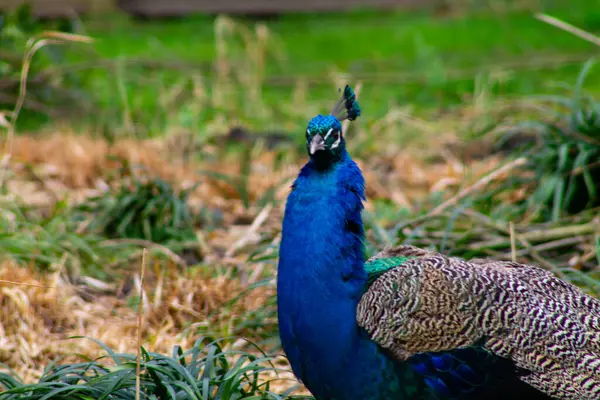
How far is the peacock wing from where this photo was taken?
2.51 metres

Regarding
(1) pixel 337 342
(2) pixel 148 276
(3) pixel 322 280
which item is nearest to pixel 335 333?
(1) pixel 337 342

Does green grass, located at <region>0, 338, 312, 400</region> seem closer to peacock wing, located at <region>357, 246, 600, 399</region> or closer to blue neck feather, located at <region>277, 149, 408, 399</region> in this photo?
blue neck feather, located at <region>277, 149, 408, 399</region>

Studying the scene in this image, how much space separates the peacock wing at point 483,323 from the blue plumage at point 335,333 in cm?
3

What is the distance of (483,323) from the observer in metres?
2.53

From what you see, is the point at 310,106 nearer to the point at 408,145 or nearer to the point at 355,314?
the point at 408,145

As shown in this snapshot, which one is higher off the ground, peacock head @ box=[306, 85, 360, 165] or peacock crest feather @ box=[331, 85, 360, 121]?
peacock crest feather @ box=[331, 85, 360, 121]

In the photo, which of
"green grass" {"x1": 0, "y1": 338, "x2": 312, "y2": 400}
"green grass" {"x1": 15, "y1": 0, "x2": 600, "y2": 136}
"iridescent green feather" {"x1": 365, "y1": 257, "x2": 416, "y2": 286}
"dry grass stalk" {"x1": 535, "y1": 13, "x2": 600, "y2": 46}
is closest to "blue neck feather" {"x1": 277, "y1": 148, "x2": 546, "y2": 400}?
"iridescent green feather" {"x1": 365, "y1": 257, "x2": 416, "y2": 286}

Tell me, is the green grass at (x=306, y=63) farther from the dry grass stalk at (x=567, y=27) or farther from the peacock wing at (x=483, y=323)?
the peacock wing at (x=483, y=323)

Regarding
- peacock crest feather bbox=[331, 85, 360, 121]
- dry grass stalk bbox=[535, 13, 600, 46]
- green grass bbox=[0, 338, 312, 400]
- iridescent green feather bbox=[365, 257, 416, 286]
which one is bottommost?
green grass bbox=[0, 338, 312, 400]

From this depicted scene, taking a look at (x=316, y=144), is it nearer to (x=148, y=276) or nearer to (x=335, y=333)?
(x=335, y=333)

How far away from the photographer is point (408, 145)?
19.3ft

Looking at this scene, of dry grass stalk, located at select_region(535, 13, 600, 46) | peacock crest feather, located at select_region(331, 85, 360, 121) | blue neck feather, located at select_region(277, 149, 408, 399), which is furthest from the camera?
dry grass stalk, located at select_region(535, 13, 600, 46)

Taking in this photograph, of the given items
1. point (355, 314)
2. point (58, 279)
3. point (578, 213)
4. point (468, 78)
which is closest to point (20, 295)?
point (58, 279)

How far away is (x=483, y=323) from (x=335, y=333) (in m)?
0.41
